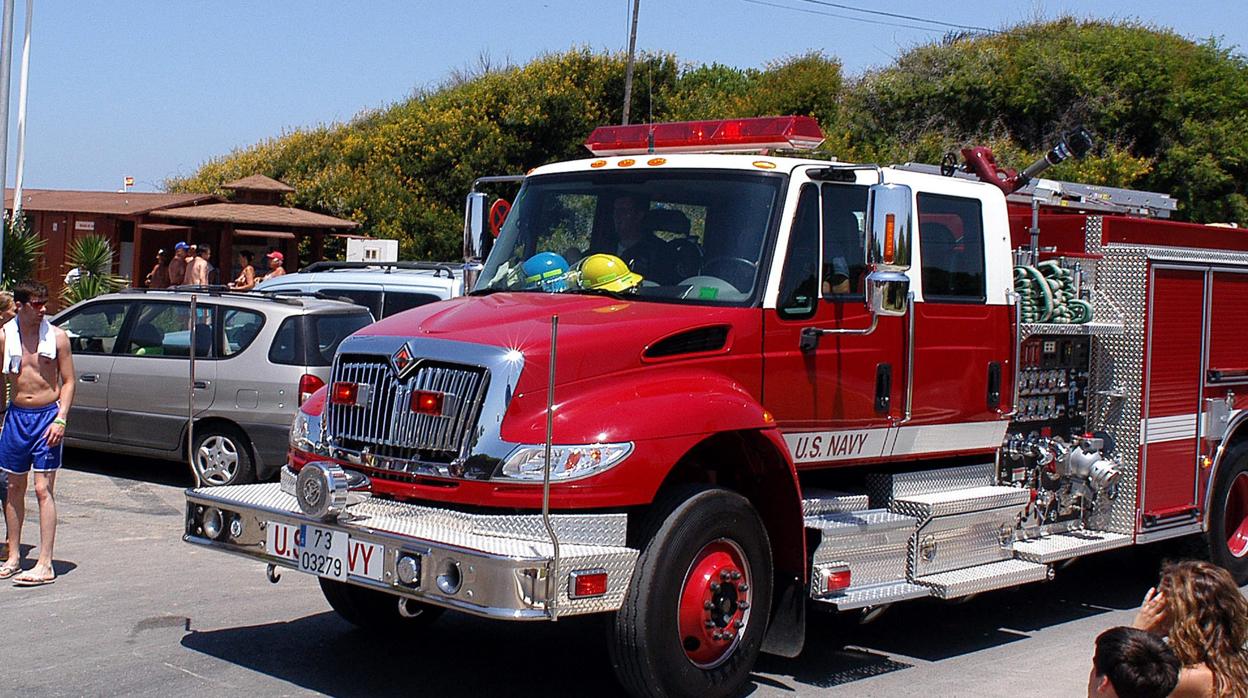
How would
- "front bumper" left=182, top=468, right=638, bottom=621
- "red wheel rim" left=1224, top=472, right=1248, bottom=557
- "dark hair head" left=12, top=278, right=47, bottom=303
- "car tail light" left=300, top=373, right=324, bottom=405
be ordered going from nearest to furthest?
1. "front bumper" left=182, top=468, right=638, bottom=621
2. "dark hair head" left=12, top=278, right=47, bottom=303
3. "red wheel rim" left=1224, top=472, right=1248, bottom=557
4. "car tail light" left=300, top=373, right=324, bottom=405

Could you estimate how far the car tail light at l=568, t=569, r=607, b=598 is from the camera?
5355 millimetres

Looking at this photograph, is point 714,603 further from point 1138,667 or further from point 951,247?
point 951,247

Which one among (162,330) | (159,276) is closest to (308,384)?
(162,330)

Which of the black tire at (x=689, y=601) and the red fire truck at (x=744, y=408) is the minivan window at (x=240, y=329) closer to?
the red fire truck at (x=744, y=408)

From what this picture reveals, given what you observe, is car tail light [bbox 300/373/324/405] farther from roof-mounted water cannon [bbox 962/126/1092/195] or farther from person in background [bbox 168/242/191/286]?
person in background [bbox 168/242/191/286]

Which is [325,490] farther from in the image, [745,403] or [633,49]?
[633,49]

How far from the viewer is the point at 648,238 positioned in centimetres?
688

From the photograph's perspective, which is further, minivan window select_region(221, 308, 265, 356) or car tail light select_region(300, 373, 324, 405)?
minivan window select_region(221, 308, 265, 356)

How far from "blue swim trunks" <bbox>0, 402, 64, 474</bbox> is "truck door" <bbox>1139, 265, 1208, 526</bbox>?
22.1 feet

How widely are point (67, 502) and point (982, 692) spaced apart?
7.66 metres

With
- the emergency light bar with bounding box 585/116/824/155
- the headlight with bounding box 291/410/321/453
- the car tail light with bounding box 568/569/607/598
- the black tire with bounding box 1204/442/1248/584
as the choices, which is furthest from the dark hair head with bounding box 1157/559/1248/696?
the black tire with bounding box 1204/442/1248/584

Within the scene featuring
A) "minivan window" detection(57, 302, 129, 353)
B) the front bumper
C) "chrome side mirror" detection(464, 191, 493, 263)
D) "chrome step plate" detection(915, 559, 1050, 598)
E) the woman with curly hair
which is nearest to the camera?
the woman with curly hair

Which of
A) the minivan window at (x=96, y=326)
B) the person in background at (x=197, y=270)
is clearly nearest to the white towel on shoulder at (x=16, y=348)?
the minivan window at (x=96, y=326)

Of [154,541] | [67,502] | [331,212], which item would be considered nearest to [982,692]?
[154,541]
